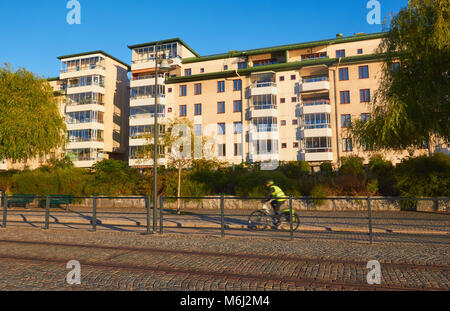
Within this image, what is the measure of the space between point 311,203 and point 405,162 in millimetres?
5798

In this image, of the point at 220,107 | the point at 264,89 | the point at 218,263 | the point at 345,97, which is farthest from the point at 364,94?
the point at 218,263

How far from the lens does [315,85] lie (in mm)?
39281

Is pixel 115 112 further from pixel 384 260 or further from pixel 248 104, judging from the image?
pixel 384 260

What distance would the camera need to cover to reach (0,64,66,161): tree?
2411 centimetres

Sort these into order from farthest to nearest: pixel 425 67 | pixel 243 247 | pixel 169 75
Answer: pixel 169 75
pixel 425 67
pixel 243 247

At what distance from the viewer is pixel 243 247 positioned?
8492 millimetres

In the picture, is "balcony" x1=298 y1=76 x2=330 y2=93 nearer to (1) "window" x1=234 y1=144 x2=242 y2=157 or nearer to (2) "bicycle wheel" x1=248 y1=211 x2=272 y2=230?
(1) "window" x1=234 y1=144 x2=242 y2=157

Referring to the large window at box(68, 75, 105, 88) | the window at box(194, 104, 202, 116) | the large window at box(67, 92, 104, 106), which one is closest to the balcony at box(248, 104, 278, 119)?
the window at box(194, 104, 202, 116)

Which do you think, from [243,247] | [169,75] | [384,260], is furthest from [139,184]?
[169,75]

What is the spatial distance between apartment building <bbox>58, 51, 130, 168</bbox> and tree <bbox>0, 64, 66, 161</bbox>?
2045 centimetres

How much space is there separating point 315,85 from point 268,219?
3192cm

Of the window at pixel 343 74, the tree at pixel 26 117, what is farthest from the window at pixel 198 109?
the tree at pixel 26 117

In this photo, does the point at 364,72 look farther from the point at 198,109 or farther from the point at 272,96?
the point at 198,109

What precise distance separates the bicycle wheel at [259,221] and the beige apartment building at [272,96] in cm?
2637
